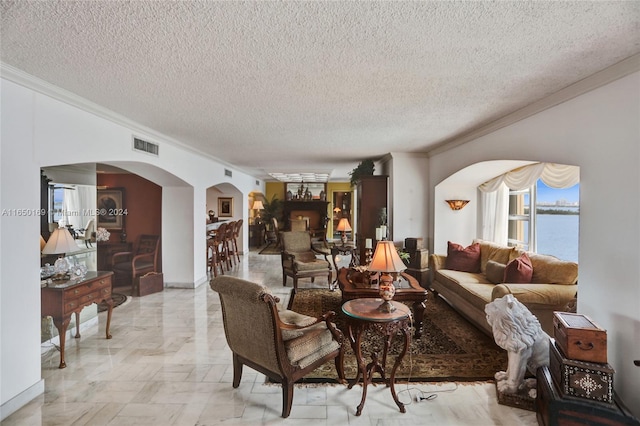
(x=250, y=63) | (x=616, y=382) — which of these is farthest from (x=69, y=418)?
(x=616, y=382)

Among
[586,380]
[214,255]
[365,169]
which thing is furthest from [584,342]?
[214,255]

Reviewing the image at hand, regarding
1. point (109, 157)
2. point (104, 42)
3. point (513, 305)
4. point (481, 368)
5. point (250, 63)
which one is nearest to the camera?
point (104, 42)

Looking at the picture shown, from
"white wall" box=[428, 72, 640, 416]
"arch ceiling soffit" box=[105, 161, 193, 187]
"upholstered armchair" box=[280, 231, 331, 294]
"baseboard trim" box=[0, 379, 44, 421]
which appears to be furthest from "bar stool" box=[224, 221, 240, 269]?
"white wall" box=[428, 72, 640, 416]

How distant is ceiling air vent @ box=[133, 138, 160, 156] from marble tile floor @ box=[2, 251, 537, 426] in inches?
92.0

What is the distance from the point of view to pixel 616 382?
87.7 inches

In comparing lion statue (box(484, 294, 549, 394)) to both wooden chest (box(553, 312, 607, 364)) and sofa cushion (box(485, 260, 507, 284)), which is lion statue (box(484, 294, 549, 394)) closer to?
wooden chest (box(553, 312, 607, 364))

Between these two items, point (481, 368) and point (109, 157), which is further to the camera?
point (109, 157)

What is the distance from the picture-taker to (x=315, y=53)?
203 cm

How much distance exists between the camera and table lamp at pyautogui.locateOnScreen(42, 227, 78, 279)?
3.15m

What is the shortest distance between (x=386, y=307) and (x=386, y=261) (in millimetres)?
368

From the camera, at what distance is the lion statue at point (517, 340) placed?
2.44 metres

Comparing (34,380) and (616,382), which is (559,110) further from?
(34,380)

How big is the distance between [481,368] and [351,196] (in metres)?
10.5

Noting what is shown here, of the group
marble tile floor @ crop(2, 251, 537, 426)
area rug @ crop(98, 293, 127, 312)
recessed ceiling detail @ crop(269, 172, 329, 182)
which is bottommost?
marble tile floor @ crop(2, 251, 537, 426)
